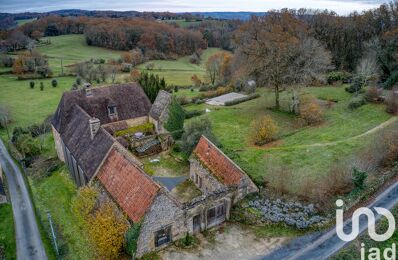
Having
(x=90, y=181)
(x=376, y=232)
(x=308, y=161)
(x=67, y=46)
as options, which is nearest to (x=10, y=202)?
(x=90, y=181)

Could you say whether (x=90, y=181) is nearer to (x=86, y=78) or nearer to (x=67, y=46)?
(x=86, y=78)

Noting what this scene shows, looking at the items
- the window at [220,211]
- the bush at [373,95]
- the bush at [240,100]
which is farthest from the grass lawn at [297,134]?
the window at [220,211]

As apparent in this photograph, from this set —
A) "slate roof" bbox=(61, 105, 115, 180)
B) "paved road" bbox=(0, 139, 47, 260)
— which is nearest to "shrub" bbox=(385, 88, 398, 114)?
"slate roof" bbox=(61, 105, 115, 180)

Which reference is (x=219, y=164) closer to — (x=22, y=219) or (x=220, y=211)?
(x=220, y=211)

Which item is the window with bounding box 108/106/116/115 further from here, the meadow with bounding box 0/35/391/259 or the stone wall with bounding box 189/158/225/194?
the stone wall with bounding box 189/158/225/194

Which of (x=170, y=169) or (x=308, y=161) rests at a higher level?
(x=308, y=161)

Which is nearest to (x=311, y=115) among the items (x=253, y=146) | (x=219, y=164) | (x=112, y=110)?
(x=253, y=146)
